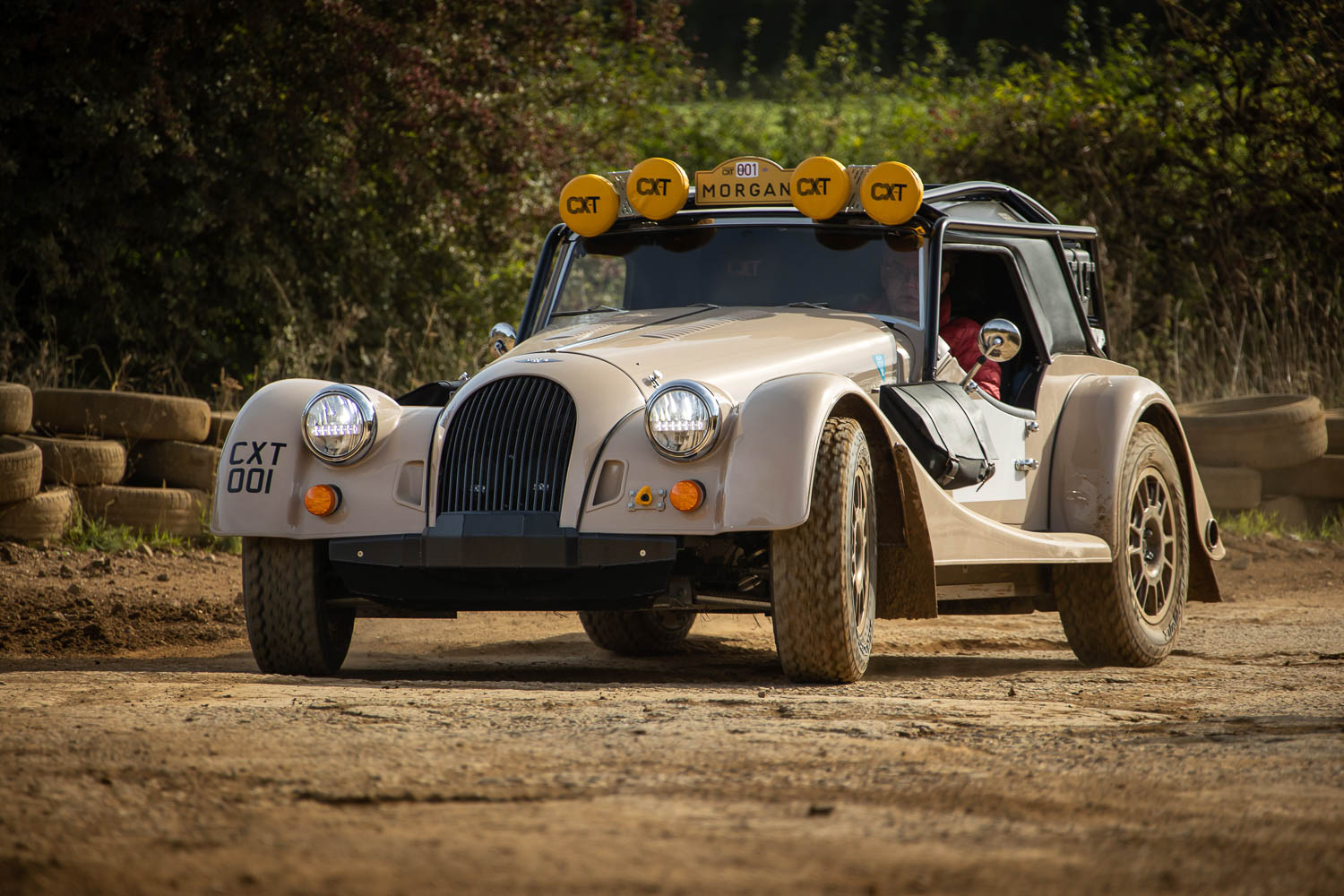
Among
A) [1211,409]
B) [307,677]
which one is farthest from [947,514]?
[1211,409]

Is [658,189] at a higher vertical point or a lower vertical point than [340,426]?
higher

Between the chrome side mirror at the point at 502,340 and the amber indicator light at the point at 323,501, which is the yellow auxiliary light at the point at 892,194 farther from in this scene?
the amber indicator light at the point at 323,501

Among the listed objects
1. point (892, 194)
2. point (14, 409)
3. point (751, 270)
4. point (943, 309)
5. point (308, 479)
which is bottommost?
point (308, 479)

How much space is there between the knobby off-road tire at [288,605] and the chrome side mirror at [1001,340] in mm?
2630

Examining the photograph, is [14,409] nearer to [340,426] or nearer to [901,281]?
[340,426]

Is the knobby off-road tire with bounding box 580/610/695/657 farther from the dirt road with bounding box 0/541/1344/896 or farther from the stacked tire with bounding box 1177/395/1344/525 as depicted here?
the stacked tire with bounding box 1177/395/1344/525

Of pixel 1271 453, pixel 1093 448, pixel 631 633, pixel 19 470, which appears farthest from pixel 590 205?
pixel 1271 453

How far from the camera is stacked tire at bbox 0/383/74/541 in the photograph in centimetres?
896

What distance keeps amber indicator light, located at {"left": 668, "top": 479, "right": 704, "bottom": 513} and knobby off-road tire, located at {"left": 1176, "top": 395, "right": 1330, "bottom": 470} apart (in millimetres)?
7051

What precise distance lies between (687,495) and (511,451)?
702 mm

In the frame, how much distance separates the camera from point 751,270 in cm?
704

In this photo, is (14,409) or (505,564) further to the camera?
(14,409)

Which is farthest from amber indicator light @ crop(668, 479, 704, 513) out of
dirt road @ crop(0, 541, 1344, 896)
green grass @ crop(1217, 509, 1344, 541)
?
green grass @ crop(1217, 509, 1344, 541)

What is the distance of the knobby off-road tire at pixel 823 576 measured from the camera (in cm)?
539
